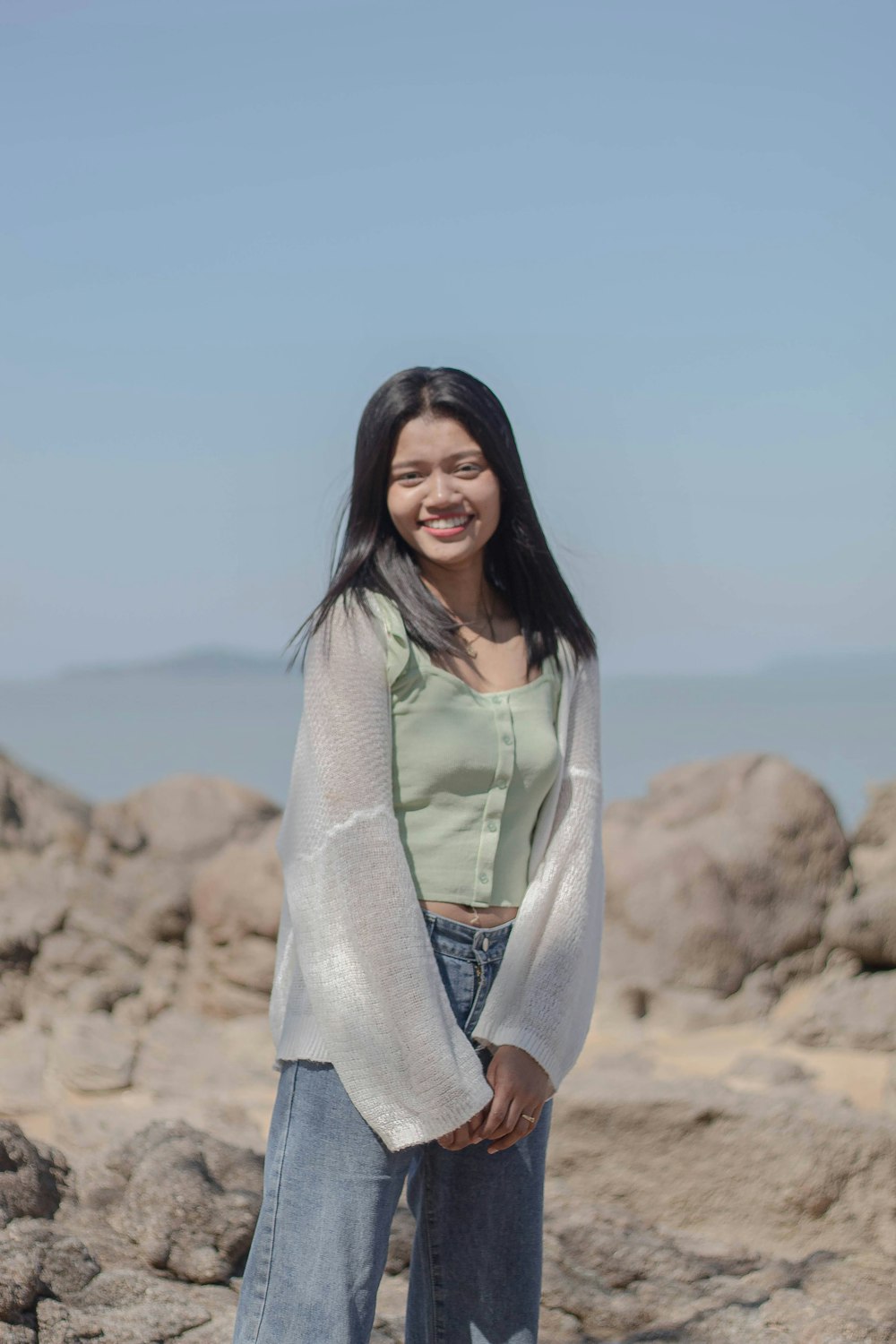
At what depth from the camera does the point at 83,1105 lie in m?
4.55

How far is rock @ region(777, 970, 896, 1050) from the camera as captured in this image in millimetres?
4121

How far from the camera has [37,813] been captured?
6.07m

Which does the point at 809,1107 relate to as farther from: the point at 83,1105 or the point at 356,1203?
the point at 83,1105

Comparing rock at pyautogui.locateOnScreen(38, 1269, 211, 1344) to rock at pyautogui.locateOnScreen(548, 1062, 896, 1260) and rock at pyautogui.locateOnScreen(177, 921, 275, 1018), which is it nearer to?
rock at pyautogui.locateOnScreen(548, 1062, 896, 1260)

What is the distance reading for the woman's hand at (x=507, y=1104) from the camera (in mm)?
1772

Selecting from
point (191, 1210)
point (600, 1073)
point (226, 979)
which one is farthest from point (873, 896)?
point (191, 1210)

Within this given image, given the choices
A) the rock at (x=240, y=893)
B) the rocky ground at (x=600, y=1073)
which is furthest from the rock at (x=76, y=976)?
the rock at (x=240, y=893)

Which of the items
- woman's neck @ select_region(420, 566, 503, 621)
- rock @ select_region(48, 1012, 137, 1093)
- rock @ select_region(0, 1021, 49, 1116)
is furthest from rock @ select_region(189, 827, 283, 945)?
woman's neck @ select_region(420, 566, 503, 621)

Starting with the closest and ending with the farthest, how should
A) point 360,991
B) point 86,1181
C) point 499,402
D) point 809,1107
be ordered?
point 360,991
point 499,402
point 86,1181
point 809,1107

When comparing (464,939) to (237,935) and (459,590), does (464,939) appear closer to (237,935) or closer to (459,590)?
(459,590)

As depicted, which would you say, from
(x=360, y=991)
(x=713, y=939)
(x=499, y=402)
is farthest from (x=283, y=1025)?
(x=713, y=939)

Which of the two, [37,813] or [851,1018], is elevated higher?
[37,813]

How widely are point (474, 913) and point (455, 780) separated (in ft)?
0.60

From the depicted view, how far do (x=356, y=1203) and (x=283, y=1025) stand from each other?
0.25m
